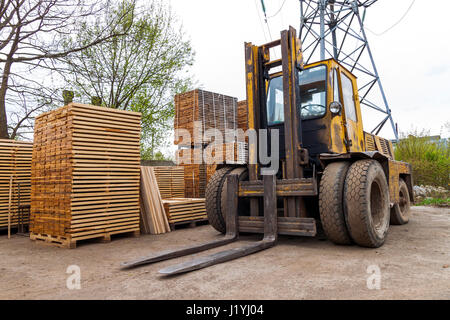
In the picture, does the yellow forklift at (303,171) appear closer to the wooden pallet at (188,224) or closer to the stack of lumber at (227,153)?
the wooden pallet at (188,224)

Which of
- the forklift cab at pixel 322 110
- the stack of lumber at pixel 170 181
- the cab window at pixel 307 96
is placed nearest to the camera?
the forklift cab at pixel 322 110

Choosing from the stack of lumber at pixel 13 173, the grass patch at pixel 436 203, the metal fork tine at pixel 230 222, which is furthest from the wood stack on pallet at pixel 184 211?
the grass patch at pixel 436 203

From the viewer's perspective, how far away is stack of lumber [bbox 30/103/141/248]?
17.6ft

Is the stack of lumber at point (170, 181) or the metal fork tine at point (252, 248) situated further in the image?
the stack of lumber at point (170, 181)

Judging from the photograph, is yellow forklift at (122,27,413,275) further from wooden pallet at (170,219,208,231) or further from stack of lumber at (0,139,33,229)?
stack of lumber at (0,139,33,229)

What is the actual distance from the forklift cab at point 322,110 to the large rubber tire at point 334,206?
0.72 m

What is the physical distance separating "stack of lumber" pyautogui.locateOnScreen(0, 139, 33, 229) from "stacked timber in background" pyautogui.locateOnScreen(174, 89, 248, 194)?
14.5 feet

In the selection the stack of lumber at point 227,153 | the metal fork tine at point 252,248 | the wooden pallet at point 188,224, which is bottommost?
the wooden pallet at point 188,224

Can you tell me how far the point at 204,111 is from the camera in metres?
10.0

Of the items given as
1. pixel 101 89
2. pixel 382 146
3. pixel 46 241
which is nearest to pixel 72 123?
pixel 46 241

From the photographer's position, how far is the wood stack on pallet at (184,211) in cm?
710

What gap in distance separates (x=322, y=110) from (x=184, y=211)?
397 cm

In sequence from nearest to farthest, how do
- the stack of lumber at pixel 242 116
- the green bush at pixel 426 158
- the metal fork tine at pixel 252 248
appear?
the metal fork tine at pixel 252 248, the stack of lumber at pixel 242 116, the green bush at pixel 426 158

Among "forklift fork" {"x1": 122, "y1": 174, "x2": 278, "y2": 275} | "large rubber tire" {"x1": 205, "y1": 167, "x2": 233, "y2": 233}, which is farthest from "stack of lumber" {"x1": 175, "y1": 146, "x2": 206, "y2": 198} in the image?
"forklift fork" {"x1": 122, "y1": 174, "x2": 278, "y2": 275}
